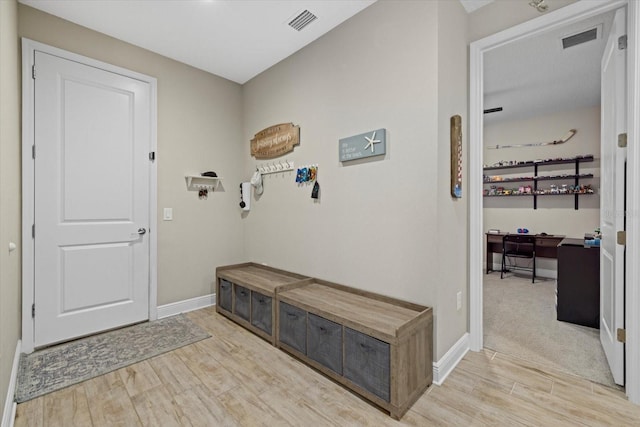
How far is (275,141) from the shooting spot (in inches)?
127

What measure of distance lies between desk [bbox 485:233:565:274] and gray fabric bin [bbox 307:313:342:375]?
173 inches

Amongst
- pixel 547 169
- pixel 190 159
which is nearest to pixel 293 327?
pixel 190 159

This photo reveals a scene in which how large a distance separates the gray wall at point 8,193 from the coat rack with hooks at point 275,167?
2006 millimetres

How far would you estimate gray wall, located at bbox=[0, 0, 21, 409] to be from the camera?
157 centimetres

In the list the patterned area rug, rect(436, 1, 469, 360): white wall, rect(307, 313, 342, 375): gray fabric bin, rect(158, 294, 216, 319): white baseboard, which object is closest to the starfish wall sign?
rect(436, 1, 469, 360): white wall

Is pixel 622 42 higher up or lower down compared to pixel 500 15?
lower down

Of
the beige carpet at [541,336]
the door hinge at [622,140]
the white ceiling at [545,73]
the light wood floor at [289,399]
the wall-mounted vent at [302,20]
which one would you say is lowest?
the light wood floor at [289,399]

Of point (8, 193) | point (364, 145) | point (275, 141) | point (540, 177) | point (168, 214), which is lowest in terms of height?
point (168, 214)

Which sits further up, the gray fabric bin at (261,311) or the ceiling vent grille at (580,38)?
the ceiling vent grille at (580,38)

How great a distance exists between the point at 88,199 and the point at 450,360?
10.6 ft

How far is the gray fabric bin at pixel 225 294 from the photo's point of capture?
3.07m

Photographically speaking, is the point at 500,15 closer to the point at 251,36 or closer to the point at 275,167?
the point at 251,36

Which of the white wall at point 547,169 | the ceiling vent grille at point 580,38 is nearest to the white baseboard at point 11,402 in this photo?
the ceiling vent grille at point 580,38

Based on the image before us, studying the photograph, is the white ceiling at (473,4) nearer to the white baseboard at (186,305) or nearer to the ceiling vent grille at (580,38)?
the ceiling vent grille at (580,38)
